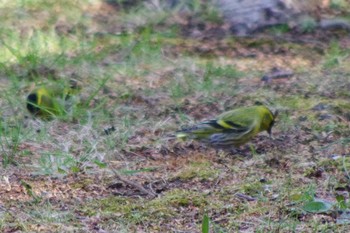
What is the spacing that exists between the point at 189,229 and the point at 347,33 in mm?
4677

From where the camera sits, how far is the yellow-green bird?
15.9 ft

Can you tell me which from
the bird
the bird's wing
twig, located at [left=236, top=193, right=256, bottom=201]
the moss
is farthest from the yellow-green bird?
twig, located at [left=236, top=193, right=256, bottom=201]

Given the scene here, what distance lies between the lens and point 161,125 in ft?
17.1

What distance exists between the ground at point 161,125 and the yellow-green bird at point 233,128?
67 mm

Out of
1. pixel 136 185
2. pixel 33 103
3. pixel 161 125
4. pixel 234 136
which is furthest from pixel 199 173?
pixel 33 103

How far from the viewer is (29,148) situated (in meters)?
4.61

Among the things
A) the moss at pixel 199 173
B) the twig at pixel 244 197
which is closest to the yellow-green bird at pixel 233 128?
the moss at pixel 199 173

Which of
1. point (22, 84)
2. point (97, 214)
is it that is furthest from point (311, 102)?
point (97, 214)

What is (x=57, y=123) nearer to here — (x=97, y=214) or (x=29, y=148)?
(x=29, y=148)

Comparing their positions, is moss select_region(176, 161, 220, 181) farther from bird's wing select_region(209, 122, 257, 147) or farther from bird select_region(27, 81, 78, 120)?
bird select_region(27, 81, 78, 120)

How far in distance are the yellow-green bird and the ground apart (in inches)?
2.6

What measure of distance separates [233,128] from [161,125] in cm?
44

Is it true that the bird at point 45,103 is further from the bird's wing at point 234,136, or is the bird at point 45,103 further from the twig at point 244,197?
the twig at point 244,197

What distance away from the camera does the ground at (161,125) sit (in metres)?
3.61
